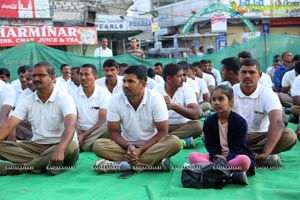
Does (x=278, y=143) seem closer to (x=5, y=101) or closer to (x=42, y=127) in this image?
(x=42, y=127)

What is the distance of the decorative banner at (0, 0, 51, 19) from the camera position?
16688 millimetres

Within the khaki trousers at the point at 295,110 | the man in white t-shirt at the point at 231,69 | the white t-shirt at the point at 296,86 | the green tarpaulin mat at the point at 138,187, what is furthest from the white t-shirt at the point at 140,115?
the khaki trousers at the point at 295,110

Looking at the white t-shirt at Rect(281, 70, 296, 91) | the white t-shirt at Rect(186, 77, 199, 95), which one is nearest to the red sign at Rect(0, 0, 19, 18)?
the white t-shirt at Rect(186, 77, 199, 95)

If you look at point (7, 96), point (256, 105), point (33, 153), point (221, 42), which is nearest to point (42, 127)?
point (33, 153)

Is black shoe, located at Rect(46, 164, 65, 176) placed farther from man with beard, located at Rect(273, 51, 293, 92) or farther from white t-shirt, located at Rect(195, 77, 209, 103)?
man with beard, located at Rect(273, 51, 293, 92)

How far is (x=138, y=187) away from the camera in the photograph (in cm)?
371

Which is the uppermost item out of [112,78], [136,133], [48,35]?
[48,35]

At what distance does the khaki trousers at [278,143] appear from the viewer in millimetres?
4074

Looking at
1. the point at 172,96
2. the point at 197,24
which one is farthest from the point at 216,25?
the point at 172,96

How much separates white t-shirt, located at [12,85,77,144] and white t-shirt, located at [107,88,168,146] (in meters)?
0.46

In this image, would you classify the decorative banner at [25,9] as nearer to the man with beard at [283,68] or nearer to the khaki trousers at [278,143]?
the man with beard at [283,68]

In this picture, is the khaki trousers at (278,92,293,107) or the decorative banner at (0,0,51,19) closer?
the khaki trousers at (278,92,293,107)

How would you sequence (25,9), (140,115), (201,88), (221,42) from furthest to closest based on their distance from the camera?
(221,42), (25,9), (201,88), (140,115)

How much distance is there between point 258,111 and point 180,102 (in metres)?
1.45
